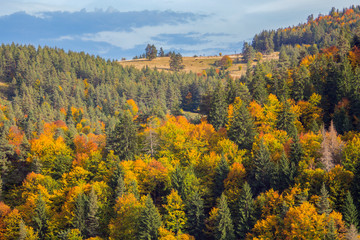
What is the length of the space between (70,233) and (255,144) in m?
46.2

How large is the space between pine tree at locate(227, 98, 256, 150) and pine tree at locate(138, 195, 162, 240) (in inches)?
1181

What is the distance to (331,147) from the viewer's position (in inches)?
2222

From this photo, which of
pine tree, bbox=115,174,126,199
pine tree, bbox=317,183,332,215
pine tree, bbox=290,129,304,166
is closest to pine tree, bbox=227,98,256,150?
pine tree, bbox=290,129,304,166

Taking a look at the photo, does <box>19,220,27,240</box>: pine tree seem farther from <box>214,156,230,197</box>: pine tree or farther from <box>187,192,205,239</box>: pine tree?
<box>214,156,230,197</box>: pine tree

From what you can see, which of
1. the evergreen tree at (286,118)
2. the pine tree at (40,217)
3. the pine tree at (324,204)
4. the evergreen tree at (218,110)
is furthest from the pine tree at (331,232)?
the pine tree at (40,217)

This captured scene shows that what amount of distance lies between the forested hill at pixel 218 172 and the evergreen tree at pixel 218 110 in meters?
0.34

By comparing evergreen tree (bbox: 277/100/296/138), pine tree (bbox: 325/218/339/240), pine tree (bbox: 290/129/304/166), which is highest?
evergreen tree (bbox: 277/100/296/138)

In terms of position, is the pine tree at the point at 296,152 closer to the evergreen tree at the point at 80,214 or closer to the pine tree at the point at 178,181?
the pine tree at the point at 178,181

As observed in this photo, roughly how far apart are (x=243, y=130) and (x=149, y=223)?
113 feet

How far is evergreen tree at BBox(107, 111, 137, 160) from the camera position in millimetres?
77375

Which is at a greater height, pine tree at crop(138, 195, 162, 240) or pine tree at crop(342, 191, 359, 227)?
pine tree at crop(342, 191, 359, 227)

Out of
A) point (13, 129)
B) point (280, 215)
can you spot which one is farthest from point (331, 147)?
point (13, 129)

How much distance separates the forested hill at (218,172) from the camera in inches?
2051

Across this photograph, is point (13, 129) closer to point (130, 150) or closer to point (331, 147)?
point (130, 150)
